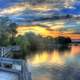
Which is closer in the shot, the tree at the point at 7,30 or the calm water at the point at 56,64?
the calm water at the point at 56,64

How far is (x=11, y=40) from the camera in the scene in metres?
10.5

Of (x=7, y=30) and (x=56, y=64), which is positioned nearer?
(x=56, y=64)

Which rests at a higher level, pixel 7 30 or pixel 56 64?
pixel 7 30

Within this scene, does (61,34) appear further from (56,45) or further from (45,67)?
(45,67)

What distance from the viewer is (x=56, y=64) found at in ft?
29.1

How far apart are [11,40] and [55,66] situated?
2523 mm

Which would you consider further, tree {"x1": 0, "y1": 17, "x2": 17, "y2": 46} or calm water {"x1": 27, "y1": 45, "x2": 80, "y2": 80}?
tree {"x1": 0, "y1": 17, "x2": 17, "y2": 46}

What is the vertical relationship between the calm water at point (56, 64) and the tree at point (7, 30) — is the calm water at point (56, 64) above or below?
below

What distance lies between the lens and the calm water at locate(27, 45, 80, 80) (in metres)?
7.38

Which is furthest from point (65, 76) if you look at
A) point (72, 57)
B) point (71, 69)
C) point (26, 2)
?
point (26, 2)

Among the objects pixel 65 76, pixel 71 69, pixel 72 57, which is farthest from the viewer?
pixel 72 57

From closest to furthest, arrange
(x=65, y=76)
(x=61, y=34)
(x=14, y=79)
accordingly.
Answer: (x=14, y=79) → (x=65, y=76) → (x=61, y=34)

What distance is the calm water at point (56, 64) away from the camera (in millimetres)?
7379

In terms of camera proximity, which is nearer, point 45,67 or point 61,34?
point 45,67
